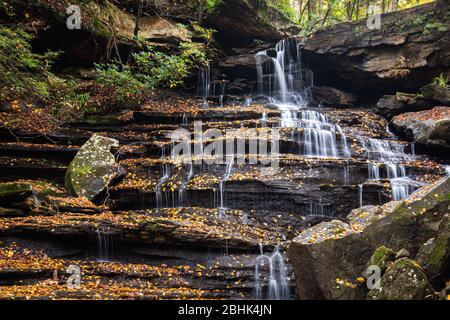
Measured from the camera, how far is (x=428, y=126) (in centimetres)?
1260

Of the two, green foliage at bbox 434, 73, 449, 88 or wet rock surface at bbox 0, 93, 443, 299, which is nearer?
wet rock surface at bbox 0, 93, 443, 299

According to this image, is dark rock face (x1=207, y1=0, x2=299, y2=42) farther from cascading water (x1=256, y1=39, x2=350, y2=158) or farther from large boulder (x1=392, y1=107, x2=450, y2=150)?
large boulder (x1=392, y1=107, x2=450, y2=150)

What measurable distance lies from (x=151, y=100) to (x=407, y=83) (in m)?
11.5

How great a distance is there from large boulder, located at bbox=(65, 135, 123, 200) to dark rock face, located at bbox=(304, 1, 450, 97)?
11.2 m

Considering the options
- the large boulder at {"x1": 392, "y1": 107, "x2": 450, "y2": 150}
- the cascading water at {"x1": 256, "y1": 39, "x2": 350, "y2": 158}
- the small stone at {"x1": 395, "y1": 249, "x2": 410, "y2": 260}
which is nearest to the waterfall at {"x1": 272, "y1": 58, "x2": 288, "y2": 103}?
the cascading water at {"x1": 256, "y1": 39, "x2": 350, "y2": 158}

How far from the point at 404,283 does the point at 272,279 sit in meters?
2.83

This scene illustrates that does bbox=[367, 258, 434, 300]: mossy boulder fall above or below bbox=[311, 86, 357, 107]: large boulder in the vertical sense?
below

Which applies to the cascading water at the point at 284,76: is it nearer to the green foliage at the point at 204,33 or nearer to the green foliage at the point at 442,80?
the green foliage at the point at 204,33

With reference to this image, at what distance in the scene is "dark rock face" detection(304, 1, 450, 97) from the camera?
1540 centimetres

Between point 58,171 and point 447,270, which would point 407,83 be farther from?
point 58,171

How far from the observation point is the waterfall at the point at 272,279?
730 cm

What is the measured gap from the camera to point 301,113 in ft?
48.0

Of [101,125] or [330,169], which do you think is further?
[101,125]

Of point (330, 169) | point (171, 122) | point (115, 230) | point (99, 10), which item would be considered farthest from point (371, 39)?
point (115, 230)
